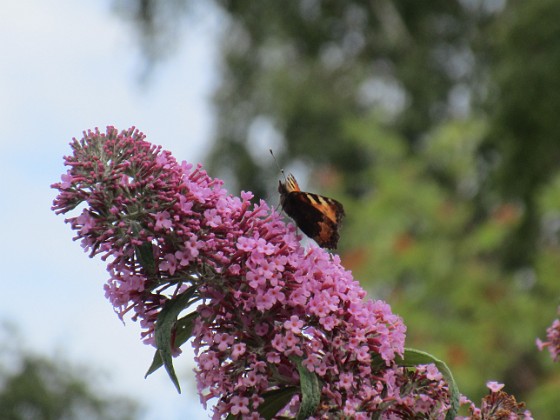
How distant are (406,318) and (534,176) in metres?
2.14

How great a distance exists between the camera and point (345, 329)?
2414 millimetres

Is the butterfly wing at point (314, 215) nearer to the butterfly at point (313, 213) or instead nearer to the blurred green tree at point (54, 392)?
the butterfly at point (313, 213)

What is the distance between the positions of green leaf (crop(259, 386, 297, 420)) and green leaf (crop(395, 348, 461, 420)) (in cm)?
30

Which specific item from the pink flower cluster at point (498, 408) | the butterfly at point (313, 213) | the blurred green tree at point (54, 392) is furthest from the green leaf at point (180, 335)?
the blurred green tree at point (54, 392)

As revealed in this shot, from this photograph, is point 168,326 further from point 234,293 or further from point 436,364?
point 436,364

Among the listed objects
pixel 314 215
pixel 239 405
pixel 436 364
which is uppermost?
pixel 314 215

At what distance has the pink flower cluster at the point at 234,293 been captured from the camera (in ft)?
7.70

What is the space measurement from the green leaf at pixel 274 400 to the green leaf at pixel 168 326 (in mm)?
227

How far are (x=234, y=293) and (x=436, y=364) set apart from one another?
54cm

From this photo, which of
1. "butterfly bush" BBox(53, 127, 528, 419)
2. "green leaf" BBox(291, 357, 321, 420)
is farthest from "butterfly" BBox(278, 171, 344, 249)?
"green leaf" BBox(291, 357, 321, 420)

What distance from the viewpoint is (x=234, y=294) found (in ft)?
7.79

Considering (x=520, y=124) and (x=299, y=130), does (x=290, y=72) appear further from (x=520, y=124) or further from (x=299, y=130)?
(x=520, y=124)

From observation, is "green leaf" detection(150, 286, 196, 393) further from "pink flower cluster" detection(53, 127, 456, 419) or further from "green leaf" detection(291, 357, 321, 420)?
"green leaf" detection(291, 357, 321, 420)

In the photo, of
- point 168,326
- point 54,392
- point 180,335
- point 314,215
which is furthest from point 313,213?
point 54,392
